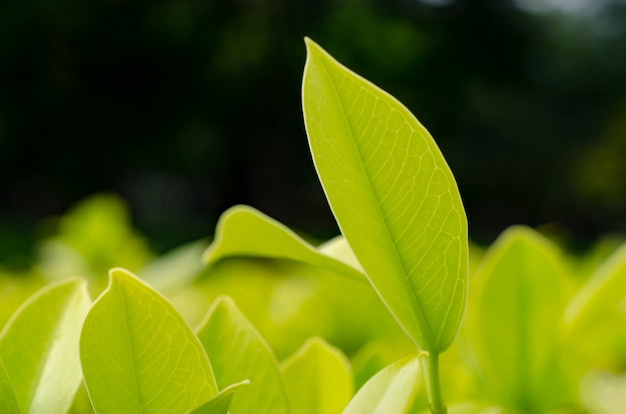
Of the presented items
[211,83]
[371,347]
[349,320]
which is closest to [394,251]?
[371,347]

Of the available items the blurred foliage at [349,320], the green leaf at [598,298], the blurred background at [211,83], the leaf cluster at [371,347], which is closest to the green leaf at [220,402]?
the leaf cluster at [371,347]

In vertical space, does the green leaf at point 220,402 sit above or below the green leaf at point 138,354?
below

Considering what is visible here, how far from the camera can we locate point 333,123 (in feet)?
1.19

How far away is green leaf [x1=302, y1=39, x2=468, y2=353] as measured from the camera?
1.17 feet

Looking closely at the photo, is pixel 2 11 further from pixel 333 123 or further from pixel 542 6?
pixel 333 123

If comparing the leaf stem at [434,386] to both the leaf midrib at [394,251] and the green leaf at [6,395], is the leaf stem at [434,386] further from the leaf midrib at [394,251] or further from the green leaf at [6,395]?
the green leaf at [6,395]

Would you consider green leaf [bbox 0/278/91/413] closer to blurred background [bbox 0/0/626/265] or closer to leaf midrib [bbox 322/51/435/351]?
leaf midrib [bbox 322/51/435/351]

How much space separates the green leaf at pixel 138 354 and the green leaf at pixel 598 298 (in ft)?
1.24

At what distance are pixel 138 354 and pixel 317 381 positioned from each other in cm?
19

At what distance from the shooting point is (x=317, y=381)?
1.65ft

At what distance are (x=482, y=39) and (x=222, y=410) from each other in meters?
18.0

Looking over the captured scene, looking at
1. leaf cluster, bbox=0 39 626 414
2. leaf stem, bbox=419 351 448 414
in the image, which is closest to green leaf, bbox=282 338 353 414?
leaf cluster, bbox=0 39 626 414

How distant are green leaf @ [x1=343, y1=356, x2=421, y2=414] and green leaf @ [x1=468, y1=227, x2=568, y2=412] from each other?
0.26 meters

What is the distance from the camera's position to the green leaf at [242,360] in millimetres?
415
